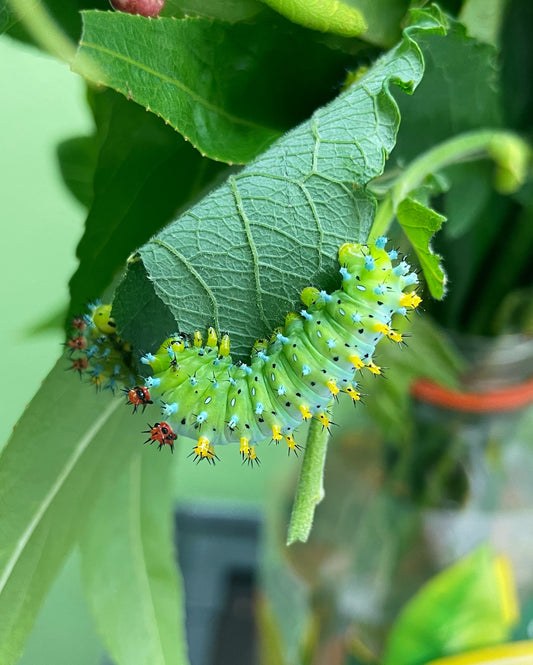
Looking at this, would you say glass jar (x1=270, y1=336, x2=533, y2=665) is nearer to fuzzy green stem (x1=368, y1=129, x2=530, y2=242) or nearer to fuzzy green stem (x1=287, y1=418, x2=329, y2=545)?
fuzzy green stem (x1=368, y1=129, x2=530, y2=242)

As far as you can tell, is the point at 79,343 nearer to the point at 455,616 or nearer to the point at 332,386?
the point at 332,386

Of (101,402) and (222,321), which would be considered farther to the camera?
(101,402)

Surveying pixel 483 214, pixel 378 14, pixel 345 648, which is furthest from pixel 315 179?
pixel 345 648

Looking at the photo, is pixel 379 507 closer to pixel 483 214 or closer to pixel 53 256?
pixel 483 214

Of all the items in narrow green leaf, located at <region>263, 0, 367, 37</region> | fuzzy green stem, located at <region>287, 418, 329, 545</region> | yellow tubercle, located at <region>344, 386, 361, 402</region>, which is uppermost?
narrow green leaf, located at <region>263, 0, 367, 37</region>

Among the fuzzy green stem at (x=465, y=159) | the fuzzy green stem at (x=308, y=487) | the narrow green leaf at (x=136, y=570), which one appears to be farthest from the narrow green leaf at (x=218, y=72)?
the narrow green leaf at (x=136, y=570)

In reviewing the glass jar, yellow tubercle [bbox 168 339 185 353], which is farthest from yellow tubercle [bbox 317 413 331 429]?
the glass jar
